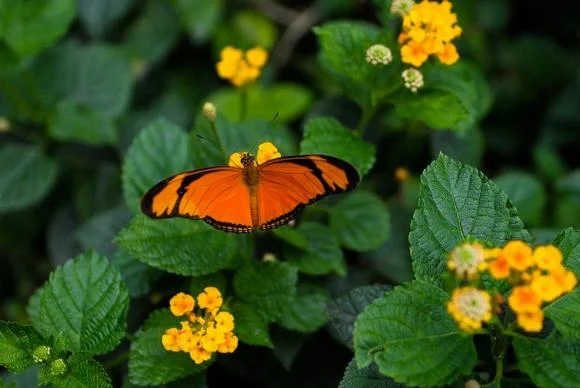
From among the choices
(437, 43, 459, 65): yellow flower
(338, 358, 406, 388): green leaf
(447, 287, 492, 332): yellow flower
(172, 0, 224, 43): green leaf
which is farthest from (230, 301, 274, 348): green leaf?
(172, 0, 224, 43): green leaf

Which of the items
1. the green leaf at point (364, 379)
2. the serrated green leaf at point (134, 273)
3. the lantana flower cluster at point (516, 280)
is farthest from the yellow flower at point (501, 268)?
the serrated green leaf at point (134, 273)

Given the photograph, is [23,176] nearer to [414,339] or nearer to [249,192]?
[249,192]

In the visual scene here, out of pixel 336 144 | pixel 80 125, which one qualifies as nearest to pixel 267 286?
pixel 336 144

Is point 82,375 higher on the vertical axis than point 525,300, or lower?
lower

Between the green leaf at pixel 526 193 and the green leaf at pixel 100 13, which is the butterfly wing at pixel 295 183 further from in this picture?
the green leaf at pixel 100 13

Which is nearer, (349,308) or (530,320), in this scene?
(530,320)

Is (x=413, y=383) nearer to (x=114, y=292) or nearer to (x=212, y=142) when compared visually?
(x=114, y=292)
